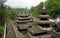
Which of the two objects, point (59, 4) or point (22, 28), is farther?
point (59, 4)

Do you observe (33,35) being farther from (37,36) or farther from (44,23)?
(44,23)

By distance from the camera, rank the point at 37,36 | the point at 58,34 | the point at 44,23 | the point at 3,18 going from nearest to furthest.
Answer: the point at 58,34 < the point at 37,36 < the point at 44,23 < the point at 3,18

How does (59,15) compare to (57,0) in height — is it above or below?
below

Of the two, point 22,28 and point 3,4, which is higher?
point 3,4

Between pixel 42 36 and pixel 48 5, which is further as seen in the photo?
pixel 48 5

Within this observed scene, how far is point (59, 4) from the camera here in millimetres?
35438

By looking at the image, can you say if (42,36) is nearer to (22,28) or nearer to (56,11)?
(22,28)

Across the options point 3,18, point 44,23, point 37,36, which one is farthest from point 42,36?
point 3,18

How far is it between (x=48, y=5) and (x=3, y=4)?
939cm

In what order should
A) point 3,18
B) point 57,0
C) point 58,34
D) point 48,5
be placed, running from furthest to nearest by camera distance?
point 48,5 < point 57,0 < point 3,18 < point 58,34

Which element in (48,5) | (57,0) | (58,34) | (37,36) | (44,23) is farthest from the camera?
(48,5)

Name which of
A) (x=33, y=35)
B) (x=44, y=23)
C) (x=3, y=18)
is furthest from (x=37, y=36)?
(x=3, y=18)

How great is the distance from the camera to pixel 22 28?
2109cm

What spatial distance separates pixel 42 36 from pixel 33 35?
651 millimetres
